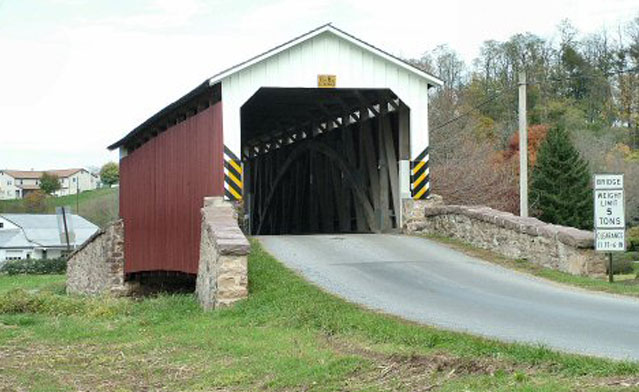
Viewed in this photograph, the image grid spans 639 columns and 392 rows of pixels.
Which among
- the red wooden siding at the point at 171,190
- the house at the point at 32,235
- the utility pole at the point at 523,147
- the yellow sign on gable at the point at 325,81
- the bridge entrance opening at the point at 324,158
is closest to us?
the yellow sign on gable at the point at 325,81

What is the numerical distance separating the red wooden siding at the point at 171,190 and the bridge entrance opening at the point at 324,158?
86.4 inches

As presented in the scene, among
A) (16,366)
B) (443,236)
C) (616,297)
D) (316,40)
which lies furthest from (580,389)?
(316,40)

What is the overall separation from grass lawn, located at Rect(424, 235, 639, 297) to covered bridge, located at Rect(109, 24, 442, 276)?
2.70 meters

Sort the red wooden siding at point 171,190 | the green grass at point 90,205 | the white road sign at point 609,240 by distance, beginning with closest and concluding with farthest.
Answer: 1. the white road sign at point 609,240
2. the red wooden siding at point 171,190
3. the green grass at point 90,205

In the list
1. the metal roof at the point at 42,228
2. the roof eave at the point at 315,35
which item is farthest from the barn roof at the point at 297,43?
the metal roof at the point at 42,228

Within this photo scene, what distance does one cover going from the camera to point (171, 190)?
22.8 meters

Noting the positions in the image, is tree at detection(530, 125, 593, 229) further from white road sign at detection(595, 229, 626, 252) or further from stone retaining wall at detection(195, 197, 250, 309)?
stone retaining wall at detection(195, 197, 250, 309)

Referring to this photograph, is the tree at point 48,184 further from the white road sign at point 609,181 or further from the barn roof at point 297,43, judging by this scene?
the white road sign at point 609,181

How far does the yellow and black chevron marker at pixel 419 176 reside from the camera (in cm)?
1956

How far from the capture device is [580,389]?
20.6ft

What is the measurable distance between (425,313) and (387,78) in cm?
952

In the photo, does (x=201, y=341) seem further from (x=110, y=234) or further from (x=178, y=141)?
(x=110, y=234)

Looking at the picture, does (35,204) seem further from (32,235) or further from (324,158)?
(324,158)

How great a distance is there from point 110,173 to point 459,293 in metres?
117
